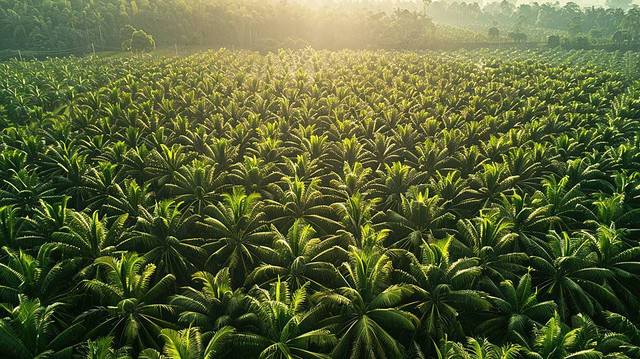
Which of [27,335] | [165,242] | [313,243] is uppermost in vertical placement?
[313,243]

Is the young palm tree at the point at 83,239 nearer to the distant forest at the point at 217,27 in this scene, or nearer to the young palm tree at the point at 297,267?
the young palm tree at the point at 297,267

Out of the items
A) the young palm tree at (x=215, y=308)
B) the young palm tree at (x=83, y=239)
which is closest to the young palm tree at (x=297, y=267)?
the young palm tree at (x=215, y=308)

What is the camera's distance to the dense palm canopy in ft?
57.0

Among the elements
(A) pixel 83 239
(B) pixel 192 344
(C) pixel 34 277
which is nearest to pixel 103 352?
(B) pixel 192 344

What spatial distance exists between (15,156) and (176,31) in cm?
11229

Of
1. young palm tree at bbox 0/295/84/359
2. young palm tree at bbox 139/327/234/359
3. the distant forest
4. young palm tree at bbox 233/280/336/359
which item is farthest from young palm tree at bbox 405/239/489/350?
the distant forest

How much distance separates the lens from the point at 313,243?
23.2 m

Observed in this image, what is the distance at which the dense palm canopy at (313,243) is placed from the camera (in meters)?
17.4

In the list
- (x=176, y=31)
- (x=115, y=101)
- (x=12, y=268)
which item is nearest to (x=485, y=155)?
(x=12, y=268)

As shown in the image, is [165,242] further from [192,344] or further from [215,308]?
[192,344]

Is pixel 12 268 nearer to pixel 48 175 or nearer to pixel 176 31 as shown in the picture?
pixel 48 175

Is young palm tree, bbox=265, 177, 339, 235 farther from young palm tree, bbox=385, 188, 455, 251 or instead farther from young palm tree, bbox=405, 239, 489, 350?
young palm tree, bbox=405, 239, 489, 350

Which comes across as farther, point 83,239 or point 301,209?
point 301,209

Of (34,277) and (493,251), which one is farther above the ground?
(493,251)
